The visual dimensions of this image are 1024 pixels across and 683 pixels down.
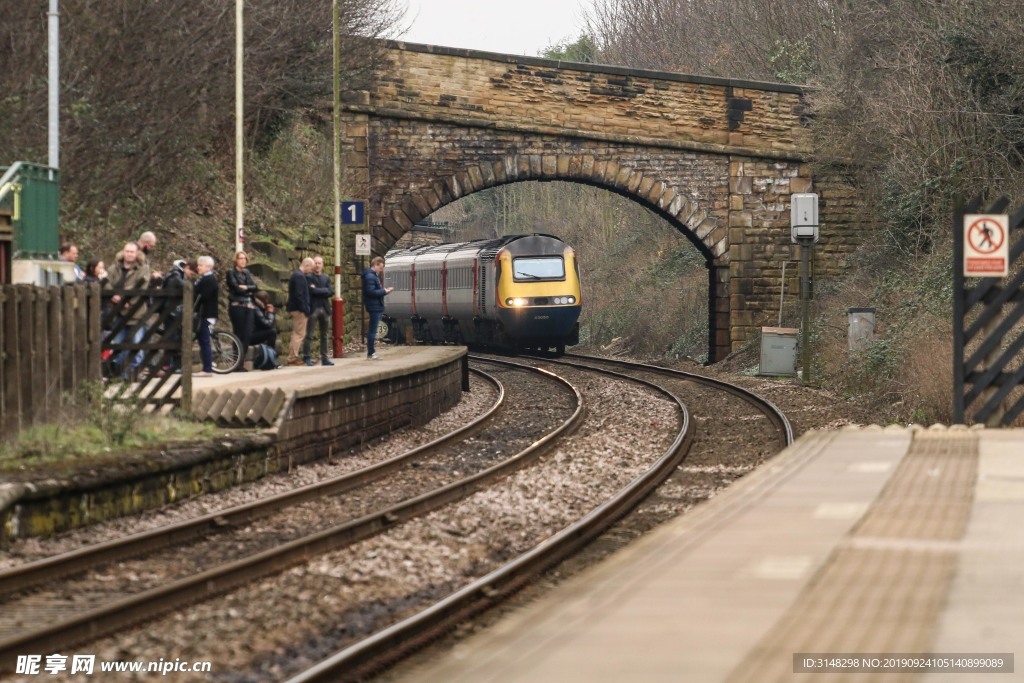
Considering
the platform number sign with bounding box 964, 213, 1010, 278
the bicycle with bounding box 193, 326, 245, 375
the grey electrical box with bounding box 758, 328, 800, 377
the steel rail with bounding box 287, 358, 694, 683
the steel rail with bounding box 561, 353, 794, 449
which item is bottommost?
the steel rail with bounding box 561, 353, 794, 449

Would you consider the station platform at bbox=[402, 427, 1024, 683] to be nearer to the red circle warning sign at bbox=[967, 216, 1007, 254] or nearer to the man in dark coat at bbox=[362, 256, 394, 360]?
the red circle warning sign at bbox=[967, 216, 1007, 254]

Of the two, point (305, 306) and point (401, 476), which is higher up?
point (305, 306)

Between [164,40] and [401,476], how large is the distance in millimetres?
10762

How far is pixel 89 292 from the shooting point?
11.7 meters

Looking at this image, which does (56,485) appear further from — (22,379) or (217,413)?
(217,413)

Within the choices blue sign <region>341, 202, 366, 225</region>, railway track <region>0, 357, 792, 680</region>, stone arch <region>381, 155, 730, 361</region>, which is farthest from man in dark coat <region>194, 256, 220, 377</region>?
stone arch <region>381, 155, 730, 361</region>

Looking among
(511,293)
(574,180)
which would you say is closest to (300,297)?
(574,180)

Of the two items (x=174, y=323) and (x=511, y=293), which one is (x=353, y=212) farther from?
(x=174, y=323)

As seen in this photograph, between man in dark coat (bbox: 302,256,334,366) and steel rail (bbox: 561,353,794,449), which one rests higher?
man in dark coat (bbox: 302,256,334,366)

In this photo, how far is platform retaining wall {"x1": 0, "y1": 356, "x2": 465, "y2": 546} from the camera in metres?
9.09

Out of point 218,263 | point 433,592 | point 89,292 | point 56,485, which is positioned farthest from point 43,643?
point 218,263

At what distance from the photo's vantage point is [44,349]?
35.9 feet

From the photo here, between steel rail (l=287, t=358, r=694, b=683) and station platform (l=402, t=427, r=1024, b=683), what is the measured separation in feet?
1.02

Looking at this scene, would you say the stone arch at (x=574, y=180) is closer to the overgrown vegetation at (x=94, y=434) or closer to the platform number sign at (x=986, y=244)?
the overgrown vegetation at (x=94, y=434)
